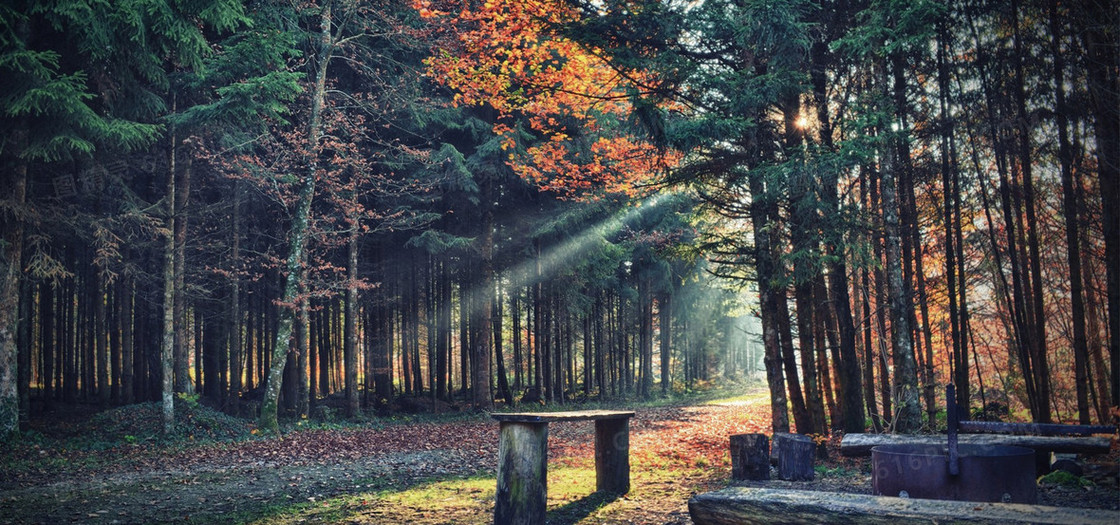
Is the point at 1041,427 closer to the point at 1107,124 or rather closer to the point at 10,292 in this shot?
the point at 1107,124

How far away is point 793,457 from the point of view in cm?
853

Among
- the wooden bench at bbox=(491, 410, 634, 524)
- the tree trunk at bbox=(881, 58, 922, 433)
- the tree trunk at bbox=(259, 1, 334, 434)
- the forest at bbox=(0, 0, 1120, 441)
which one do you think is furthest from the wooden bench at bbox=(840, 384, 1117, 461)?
the tree trunk at bbox=(259, 1, 334, 434)

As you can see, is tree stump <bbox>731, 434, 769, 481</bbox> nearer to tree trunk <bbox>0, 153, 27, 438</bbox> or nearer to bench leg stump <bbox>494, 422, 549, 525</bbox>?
bench leg stump <bbox>494, 422, 549, 525</bbox>

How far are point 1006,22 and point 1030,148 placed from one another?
176 cm

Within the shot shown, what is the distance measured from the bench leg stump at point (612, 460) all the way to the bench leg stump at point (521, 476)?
1677 mm

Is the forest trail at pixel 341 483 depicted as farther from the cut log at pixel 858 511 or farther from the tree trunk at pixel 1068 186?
the tree trunk at pixel 1068 186

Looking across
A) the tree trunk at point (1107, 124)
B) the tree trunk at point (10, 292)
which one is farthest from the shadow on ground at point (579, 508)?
the tree trunk at point (10, 292)

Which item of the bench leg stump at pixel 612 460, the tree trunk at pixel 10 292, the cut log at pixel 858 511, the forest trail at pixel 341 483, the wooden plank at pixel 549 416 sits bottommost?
the forest trail at pixel 341 483

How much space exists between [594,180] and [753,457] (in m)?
9.40

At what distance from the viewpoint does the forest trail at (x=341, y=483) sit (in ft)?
22.5

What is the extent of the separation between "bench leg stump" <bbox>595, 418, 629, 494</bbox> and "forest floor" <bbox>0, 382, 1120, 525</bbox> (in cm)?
19

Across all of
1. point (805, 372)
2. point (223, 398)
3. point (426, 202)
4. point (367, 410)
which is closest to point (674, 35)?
point (805, 372)

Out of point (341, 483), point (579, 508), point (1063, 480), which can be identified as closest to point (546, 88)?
point (341, 483)

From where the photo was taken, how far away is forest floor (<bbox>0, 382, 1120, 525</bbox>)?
6.89 metres
